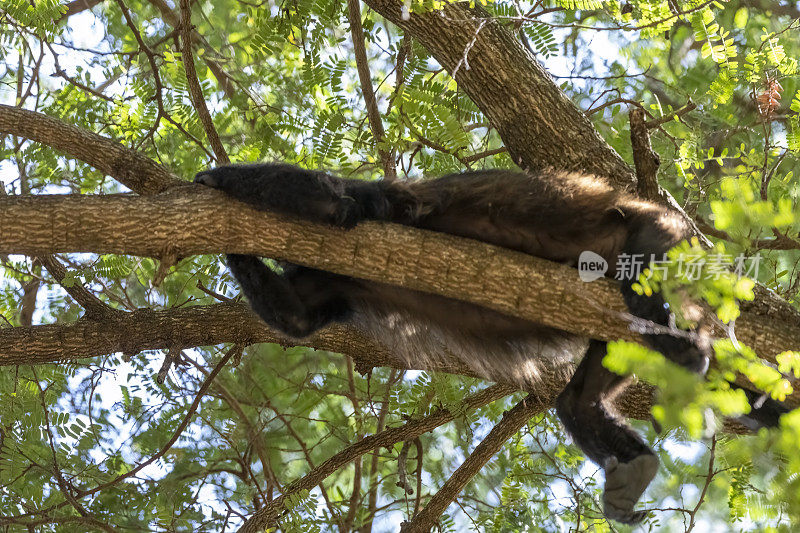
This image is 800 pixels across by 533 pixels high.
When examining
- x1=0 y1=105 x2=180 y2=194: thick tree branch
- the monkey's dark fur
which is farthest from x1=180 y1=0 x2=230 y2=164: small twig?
the monkey's dark fur

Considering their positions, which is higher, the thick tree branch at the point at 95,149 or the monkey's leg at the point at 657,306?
the thick tree branch at the point at 95,149

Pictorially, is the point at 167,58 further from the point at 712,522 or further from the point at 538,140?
the point at 712,522

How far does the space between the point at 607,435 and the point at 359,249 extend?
1567 millimetres

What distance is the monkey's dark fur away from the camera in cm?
338

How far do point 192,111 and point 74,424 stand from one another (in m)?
2.30

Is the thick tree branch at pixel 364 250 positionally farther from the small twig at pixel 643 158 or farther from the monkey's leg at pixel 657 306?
the small twig at pixel 643 158

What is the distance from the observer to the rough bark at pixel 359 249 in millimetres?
3072

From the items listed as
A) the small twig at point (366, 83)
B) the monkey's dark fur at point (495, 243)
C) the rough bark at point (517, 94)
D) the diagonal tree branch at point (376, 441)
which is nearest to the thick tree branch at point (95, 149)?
the monkey's dark fur at point (495, 243)

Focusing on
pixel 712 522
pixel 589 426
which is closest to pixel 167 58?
pixel 589 426

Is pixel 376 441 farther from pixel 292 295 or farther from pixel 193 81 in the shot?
pixel 193 81

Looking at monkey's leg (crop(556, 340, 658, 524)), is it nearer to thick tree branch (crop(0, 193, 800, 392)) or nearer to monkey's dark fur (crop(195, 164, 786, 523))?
monkey's dark fur (crop(195, 164, 786, 523))

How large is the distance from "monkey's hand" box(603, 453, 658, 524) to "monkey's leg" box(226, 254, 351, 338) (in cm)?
157

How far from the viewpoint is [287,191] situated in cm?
332

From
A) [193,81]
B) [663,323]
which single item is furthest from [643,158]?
[193,81]
